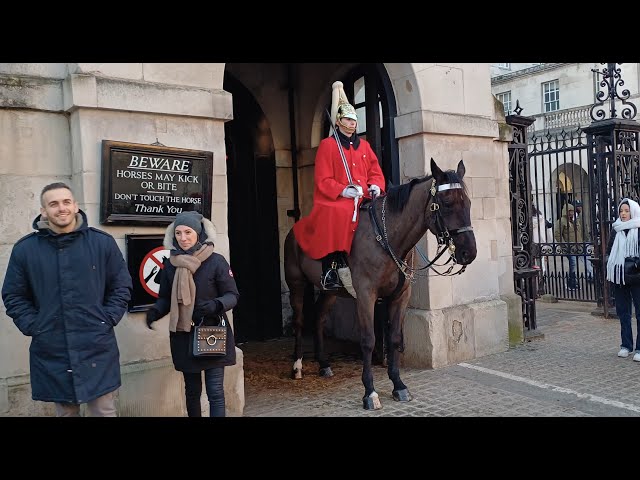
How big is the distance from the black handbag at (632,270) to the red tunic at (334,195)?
310 cm

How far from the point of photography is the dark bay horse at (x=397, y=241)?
5.07 metres

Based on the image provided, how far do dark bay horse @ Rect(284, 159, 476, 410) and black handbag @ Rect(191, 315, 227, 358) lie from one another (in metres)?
1.83

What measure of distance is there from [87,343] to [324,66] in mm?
6308

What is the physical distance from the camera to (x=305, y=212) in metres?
9.20

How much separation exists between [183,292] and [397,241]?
7.64 ft

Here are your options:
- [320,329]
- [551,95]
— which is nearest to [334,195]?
[320,329]

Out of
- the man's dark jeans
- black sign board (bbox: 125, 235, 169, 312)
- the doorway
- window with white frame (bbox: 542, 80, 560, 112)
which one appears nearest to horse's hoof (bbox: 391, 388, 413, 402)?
the man's dark jeans

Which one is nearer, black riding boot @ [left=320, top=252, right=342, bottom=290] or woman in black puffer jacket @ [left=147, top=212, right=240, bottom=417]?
A: woman in black puffer jacket @ [left=147, top=212, right=240, bottom=417]

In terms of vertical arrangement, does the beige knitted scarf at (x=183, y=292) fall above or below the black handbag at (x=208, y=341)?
above

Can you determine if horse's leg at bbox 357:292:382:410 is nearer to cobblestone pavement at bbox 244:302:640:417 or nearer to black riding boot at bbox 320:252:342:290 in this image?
cobblestone pavement at bbox 244:302:640:417

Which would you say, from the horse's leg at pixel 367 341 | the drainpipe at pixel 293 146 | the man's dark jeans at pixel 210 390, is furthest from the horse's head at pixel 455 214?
the drainpipe at pixel 293 146

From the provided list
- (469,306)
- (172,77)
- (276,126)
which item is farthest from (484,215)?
(172,77)

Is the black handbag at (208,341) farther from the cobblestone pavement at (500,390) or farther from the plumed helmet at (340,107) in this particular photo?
the plumed helmet at (340,107)

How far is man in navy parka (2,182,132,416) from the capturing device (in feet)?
11.5
